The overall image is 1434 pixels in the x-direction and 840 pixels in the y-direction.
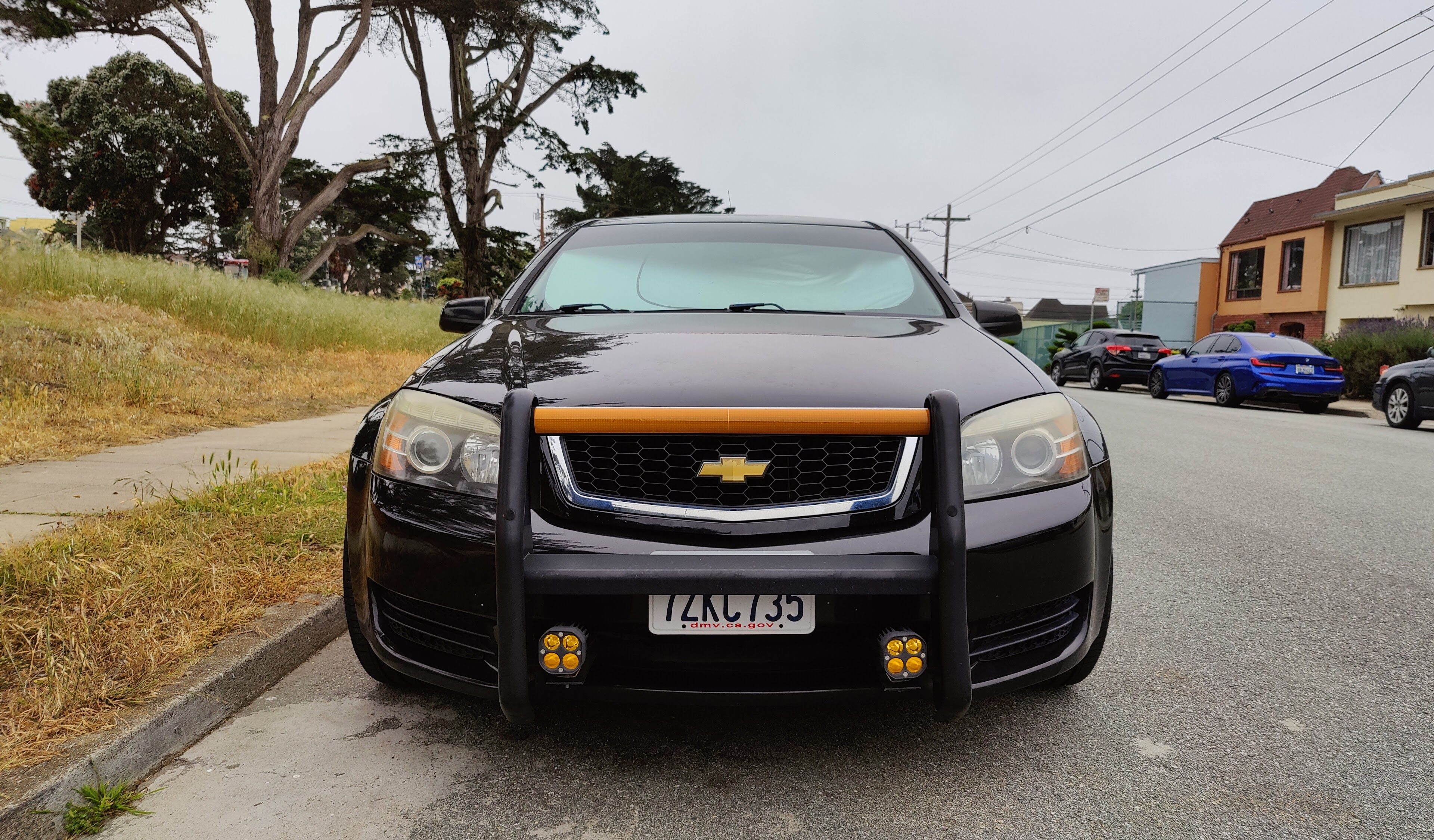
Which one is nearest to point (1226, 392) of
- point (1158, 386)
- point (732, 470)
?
point (1158, 386)

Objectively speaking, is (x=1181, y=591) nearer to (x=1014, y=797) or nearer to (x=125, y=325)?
(x=1014, y=797)

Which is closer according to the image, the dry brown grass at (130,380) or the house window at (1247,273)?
the dry brown grass at (130,380)

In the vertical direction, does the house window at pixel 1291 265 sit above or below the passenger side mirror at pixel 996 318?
above

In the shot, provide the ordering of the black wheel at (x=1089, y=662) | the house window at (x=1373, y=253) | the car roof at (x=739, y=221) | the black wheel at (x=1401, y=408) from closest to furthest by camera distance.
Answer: the black wheel at (x=1089, y=662) < the car roof at (x=739, y=221) < the black wheel at (x=1401, y=408) < the house window at (x=1373, y=253)

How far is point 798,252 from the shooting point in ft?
12.3

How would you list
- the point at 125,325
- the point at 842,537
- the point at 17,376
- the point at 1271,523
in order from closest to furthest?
the point at 842,537, the point at 1271,523, the point at 17,376, the point at 125,325

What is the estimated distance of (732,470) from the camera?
210cm

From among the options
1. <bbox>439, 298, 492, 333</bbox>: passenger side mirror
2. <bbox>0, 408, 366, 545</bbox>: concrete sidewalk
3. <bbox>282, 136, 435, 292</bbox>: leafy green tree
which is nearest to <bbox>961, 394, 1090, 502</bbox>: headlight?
<bbox>439, 298, 492, 333</bbox>: passenger side mirror

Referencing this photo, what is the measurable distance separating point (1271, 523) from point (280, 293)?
549 inches

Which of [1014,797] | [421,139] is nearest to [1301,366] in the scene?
[1014,797]

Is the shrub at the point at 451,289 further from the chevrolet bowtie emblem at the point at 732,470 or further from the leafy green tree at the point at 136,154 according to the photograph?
the chevrolet bowtie emblem at the point at 732,470

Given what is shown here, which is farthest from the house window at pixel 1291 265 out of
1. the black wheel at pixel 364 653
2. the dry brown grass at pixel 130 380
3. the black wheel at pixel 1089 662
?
the black wheel at pixel 364 653

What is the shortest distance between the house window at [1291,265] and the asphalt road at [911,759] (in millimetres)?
33339

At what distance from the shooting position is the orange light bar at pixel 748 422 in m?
2.05
